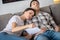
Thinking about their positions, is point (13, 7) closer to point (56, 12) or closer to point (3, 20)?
point (3, 20)

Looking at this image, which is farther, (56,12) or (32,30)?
(56,12)

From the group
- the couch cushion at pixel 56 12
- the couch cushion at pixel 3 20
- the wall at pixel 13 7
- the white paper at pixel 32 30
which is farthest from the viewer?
the couch cushion at pixel 56 12

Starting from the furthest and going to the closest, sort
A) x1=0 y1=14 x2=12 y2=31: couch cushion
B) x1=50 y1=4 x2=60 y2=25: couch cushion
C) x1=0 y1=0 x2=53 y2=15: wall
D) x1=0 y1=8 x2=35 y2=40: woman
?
x1=50 y1=4 x2=60 y2=25: couch cushion → x1=0 y1=0 x2=53 y2=15: wall → x1=0 y1=14 x2=12 y2=31: couch cushion → x1=0 y1=8 x2=35 y2=40: woman

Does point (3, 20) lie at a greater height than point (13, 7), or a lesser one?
lesser

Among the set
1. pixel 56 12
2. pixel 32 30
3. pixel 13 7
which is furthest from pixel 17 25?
pixel 56 12

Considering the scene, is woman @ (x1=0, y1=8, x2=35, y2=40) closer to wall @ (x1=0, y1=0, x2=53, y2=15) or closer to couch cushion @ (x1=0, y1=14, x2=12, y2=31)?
couch cushion @ (x1=0, y1=14, x2=12, y2=31)

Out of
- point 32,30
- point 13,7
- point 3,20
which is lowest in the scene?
point 32,30

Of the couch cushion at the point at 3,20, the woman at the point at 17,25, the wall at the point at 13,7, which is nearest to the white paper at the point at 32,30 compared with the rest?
the woman at the point at 17,25

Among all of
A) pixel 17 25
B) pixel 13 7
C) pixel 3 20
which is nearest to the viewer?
pixel 17 25

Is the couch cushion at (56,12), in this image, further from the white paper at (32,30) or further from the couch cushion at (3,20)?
the couch cushion at (3,20)

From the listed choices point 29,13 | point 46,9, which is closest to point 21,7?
point 46,9

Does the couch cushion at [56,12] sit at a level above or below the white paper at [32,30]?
above

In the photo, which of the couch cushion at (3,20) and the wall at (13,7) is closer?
the couch cushion at (3,20)

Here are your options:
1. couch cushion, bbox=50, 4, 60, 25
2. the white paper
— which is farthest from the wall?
the white paper
